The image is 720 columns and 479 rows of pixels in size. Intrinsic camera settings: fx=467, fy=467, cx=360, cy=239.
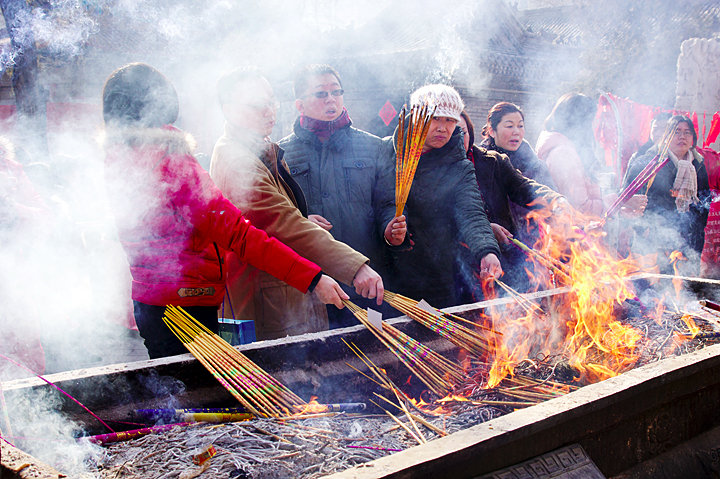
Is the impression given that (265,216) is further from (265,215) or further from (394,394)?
(394,394)

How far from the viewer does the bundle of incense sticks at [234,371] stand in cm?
183

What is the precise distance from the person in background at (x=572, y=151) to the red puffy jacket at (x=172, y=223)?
113 inches

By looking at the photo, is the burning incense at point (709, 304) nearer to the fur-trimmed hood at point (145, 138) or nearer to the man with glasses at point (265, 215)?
the man with glasses at point (265, 215)

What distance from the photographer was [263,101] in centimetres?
256

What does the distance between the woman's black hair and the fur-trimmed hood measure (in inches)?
1.3

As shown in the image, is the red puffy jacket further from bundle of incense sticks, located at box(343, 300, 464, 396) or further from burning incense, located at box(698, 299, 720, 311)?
burning incense, located at box(698, 299, 720, 311)

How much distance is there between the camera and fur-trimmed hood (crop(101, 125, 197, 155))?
6.57ft

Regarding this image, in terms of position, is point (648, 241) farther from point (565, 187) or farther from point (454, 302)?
point (454, 302)

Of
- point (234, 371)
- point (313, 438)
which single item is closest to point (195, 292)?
point (234, 371)

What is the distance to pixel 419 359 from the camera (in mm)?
2293

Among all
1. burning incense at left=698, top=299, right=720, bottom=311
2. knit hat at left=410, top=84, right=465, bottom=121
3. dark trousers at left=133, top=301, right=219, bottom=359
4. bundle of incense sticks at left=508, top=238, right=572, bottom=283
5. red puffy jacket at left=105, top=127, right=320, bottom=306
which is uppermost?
knit hat at left=410, top=84, right=465, bottom=121

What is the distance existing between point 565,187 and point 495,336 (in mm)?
2012

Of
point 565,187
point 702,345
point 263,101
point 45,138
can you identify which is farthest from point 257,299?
point 45,138

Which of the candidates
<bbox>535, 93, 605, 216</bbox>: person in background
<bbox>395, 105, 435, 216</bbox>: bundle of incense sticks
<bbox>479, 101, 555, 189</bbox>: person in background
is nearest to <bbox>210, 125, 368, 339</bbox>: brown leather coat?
<bbox>395, 105, 435, 216</bbox>: bundle of incense sticks
